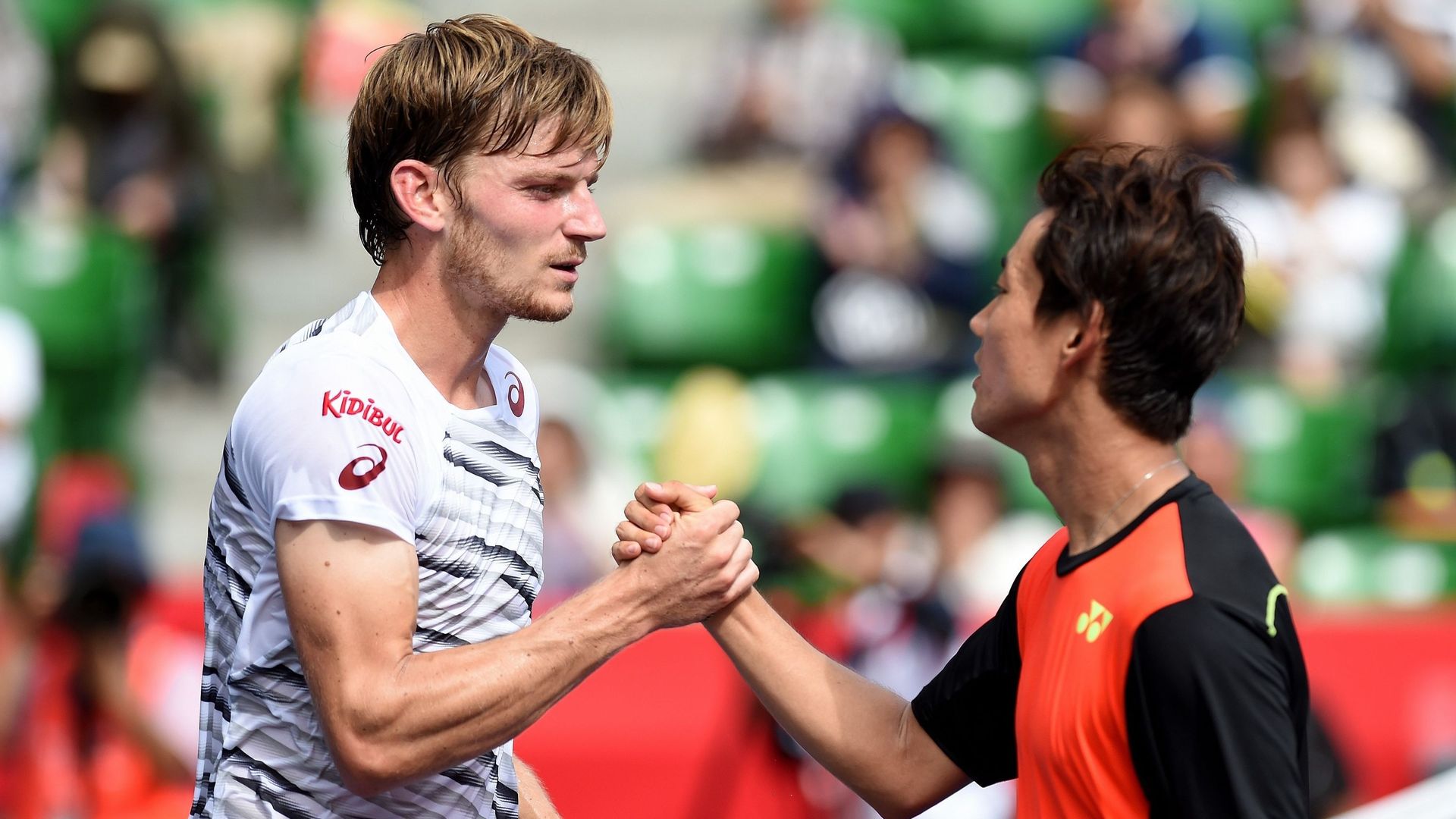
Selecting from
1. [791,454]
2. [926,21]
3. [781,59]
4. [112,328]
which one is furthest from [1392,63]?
[112,328]

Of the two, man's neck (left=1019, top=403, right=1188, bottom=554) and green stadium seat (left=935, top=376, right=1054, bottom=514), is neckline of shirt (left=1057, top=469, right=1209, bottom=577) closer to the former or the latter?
man's neck (left=1019, top=403, right=1188, bottom=554)

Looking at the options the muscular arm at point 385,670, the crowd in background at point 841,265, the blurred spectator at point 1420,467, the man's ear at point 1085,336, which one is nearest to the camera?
the muscular arm at point 385,670

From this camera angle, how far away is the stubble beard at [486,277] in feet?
8.97

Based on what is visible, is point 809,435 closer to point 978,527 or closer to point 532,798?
point 978,527

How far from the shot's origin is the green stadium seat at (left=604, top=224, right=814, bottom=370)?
8445mm

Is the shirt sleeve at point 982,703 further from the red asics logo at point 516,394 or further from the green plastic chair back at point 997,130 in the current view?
the green plastic chair back at point 997,130

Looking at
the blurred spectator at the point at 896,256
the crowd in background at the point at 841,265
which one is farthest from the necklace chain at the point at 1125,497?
the blurred spectator at the point at 896,256

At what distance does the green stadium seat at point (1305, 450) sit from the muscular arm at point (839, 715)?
5206 mm

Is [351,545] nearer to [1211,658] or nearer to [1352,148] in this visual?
[1211,658]

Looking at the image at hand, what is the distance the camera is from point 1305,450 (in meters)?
7.91

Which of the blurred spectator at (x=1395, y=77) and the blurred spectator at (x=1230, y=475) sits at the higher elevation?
the blurred spectator at (x=1395, y=77)

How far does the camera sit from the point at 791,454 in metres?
7.84

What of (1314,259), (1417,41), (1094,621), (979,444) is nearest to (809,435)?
(979,444)

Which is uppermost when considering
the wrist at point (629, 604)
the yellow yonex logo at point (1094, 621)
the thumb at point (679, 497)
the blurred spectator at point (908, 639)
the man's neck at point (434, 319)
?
the man's neck at point (434, 319)
